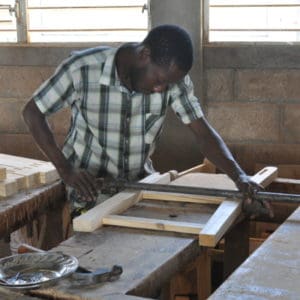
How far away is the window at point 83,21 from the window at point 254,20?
21.4 inches

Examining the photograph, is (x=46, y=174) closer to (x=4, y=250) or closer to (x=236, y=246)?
(x=236, y=246)

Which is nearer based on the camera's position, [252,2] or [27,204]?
[27,204]

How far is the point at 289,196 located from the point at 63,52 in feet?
8.33

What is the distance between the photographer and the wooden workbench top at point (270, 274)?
5.14 feet

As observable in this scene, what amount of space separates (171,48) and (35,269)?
3.47ft

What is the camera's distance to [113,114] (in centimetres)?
269

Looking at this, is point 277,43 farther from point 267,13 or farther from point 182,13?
point 182,13

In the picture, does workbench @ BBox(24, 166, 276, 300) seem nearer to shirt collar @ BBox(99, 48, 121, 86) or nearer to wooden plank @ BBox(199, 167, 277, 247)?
wooden plank @ BBox(199, 167, 277, 247)

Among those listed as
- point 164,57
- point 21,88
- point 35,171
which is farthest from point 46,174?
point 21,88

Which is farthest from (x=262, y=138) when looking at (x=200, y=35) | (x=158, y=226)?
(x=158, y=226)

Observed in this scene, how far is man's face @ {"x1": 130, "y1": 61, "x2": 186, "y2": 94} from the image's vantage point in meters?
2.33

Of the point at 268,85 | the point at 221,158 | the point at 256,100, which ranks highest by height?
the point at 268,85

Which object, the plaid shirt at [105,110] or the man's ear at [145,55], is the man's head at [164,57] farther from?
the plaid shirt at [105,110]

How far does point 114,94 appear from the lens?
2.65 meters
